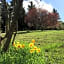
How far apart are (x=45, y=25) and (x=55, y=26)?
12.2ft

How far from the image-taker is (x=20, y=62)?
4.91 m

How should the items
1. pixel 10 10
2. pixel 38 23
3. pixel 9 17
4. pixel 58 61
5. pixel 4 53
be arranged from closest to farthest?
pixel 4 53 < pixel 9 17 < pixel 10 10 < pixel 58 61 < pixel 38 23

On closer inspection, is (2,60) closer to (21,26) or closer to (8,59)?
(8,59)

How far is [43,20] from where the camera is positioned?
4822 centimetres

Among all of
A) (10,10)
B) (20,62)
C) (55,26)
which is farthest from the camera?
(55,26)

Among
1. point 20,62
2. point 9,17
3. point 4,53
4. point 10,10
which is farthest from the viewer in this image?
point 10,10

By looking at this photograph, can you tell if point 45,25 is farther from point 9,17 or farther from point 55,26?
point 9,17

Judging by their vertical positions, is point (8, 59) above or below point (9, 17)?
below

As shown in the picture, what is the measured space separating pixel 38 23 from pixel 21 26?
4193 mm

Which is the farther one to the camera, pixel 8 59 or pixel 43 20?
pixel 43 20

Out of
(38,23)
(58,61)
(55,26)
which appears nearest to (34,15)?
(38,23)

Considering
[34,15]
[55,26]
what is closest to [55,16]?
[55,26]

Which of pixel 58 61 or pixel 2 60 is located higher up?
pixel 2 60

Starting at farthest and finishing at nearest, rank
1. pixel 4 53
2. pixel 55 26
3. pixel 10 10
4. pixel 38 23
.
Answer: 1. pixel 55 26
2. pixel 38 23
3. pixel 10 10
4. pixel 4 53
